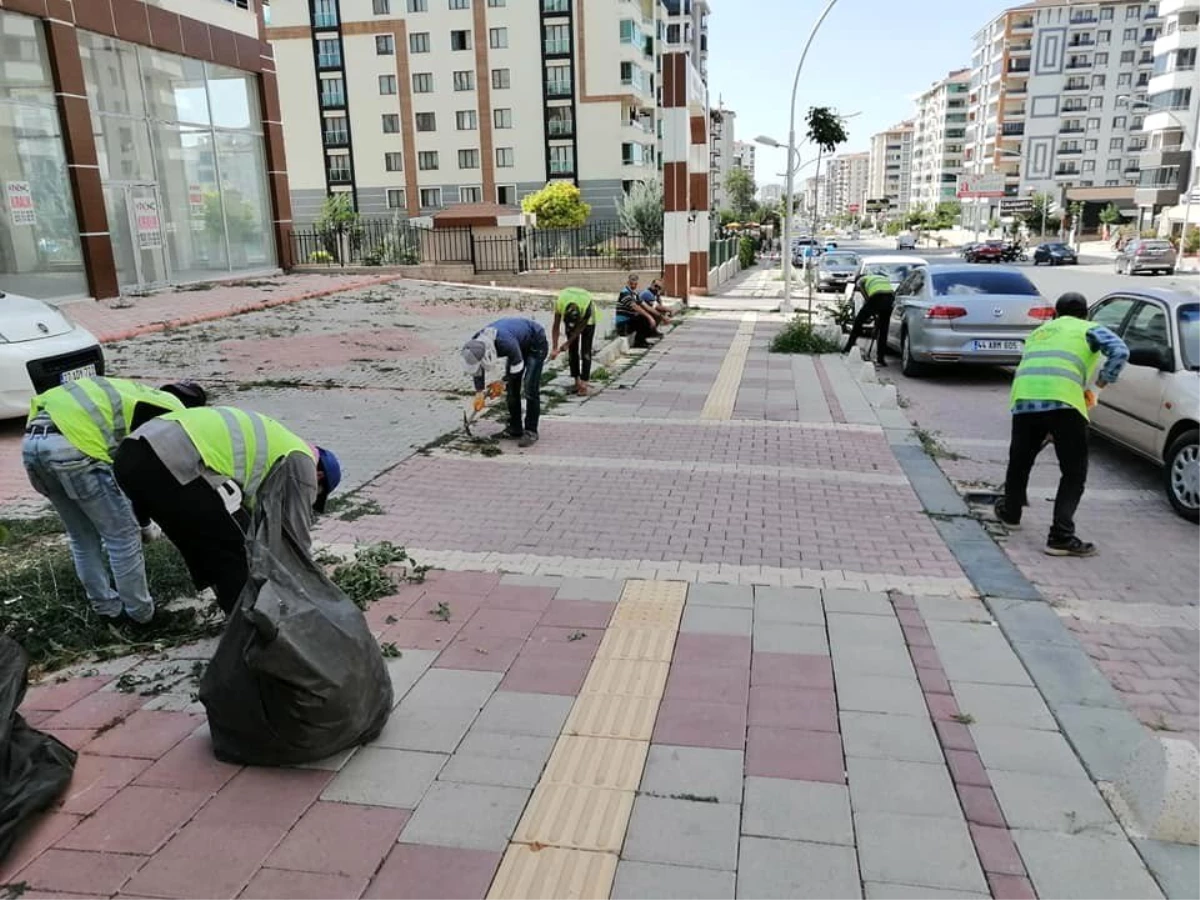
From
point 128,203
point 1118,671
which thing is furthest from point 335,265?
point 1118,671

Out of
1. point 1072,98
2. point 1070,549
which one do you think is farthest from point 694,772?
point 1072,98

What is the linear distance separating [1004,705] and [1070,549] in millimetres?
2316

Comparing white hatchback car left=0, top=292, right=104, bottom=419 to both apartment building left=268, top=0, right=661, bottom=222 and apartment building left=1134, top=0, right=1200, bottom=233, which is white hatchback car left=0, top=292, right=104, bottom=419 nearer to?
apartment building left=268, top=0, right=661, bottom=222

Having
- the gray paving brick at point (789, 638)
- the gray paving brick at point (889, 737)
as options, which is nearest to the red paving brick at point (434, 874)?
the gray paving brick at point (889, 737)

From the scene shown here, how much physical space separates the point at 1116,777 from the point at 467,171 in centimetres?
5840

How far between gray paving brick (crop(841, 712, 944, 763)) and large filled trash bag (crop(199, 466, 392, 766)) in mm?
1762

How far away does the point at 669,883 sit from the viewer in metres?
2.66

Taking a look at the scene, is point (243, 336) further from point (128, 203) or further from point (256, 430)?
point (256, 430)

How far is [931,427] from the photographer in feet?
31.7

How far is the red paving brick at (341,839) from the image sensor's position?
2.73 metres

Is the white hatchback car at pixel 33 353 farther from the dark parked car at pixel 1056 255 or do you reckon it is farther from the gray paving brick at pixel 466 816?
the dark parked car at pixel 1056 255

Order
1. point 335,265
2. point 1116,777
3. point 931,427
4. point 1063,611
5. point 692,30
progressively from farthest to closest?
point 692,30 → point 335,265 → point 931,427 → point 1063,611 → point 1116,777

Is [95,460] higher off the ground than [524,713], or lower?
higher

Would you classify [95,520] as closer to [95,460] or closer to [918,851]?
[95,460]
